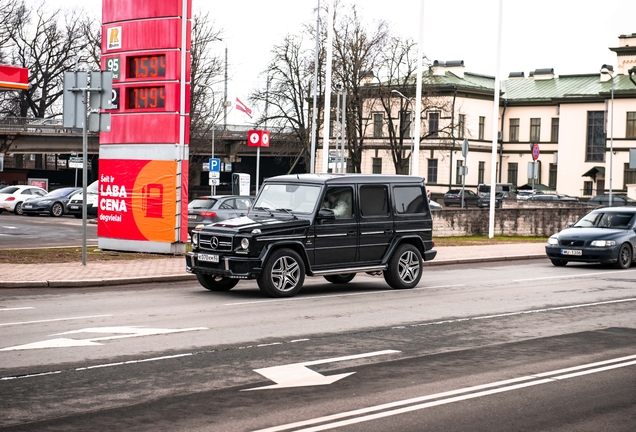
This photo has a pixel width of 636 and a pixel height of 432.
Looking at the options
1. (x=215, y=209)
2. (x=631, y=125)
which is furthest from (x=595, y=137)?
(x=215, y=209)

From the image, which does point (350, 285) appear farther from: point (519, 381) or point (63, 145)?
point (63, 145)

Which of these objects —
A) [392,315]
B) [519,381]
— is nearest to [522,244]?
[392,315]

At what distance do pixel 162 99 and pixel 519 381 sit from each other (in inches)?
616

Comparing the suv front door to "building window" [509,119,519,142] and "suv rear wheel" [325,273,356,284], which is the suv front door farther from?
"building window" [509,119,519,142]

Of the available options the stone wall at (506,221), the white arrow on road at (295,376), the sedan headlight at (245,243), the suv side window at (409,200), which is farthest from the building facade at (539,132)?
the white arrow on road at (295,376)

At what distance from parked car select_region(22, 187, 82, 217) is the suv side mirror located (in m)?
31.8

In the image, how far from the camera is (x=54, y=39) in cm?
7806

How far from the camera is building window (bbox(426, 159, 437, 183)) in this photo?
85125 mm

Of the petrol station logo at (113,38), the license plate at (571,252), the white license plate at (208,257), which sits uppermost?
the petrol station logo at (113,38)

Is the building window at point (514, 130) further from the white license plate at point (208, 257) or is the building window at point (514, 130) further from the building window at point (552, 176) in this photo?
the white license plate at point (208, 257)

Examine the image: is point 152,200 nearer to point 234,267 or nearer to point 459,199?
point 234,267

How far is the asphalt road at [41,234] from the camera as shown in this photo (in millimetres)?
26156

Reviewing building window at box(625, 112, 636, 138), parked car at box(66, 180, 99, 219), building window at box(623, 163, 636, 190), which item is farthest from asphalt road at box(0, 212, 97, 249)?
building window at box(625, 112, 636, 138)

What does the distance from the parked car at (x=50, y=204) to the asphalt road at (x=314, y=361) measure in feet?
98.8
